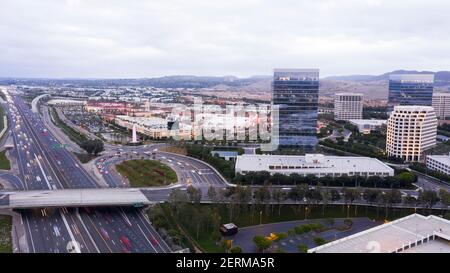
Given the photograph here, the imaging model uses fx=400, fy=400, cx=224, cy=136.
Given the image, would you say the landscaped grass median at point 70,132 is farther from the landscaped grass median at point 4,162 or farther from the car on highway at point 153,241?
the car on highway at point 153,241

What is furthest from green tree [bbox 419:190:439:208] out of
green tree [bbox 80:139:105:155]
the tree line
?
green tree [bbox 80:139:105:155]

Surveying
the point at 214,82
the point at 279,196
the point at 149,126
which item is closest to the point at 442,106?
the point at 149,126

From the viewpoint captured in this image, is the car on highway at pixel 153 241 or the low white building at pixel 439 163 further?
the low white building at pixel 439 163

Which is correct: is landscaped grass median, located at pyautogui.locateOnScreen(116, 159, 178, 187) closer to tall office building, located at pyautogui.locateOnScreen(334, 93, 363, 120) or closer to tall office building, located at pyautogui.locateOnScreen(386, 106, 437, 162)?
tall office building, located at pyautogui.locateOnScreen(386, 106, 437, 162)

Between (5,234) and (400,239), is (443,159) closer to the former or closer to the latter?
(400,239)

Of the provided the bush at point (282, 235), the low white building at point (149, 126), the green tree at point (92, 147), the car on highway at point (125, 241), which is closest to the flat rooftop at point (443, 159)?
the bush at point (282, 235)

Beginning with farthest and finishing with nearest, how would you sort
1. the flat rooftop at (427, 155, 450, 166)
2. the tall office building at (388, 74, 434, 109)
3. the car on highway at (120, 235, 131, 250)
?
the tall office building at (388, 74, 434, 109) → the flat rooftop at (427, 155, 450, 166) → the car on highway at (120, 235, 131, 250)

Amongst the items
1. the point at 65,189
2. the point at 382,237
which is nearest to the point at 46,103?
the point at 65,189
